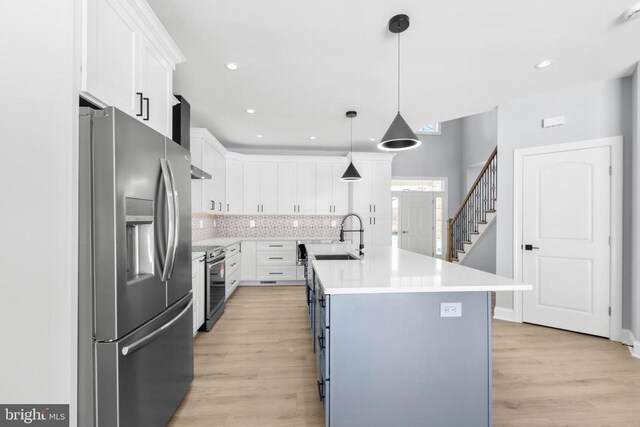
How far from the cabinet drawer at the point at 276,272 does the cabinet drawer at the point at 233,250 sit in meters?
0.70

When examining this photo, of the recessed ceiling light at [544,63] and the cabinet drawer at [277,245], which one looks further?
the cabinet drawer at [277,245]

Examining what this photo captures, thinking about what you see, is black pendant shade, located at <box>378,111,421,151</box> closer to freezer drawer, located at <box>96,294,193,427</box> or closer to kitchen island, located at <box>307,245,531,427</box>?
kitchen island, located at <box>307,245,531,427</box>

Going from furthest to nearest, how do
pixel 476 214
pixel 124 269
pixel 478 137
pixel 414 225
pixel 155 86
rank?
pixel 414 225, pixel 478 137, pixel 476 214, pixel 155 86, pixel 124 269

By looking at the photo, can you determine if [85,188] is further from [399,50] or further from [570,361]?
[570,361]

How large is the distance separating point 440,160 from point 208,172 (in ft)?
19.1

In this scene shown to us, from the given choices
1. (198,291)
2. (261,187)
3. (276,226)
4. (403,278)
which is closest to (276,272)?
(276,226)

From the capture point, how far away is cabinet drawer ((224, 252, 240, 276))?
4.39 meters

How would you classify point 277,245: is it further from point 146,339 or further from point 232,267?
point 146,339

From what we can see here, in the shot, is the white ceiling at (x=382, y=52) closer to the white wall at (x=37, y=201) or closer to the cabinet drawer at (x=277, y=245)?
the white wall at (x=37, y=201)

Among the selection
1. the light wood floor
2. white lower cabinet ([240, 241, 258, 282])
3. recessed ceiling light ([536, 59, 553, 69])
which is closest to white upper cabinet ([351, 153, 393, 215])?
white lower cabinet ([240, 241, 258, 282])

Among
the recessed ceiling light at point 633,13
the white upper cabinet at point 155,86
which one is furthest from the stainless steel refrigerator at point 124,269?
the recessed ceiling light at point 633,13

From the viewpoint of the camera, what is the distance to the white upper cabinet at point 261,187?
19.4 ft

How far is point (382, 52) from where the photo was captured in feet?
8.77

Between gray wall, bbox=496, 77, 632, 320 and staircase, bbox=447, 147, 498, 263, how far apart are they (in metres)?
0.51
